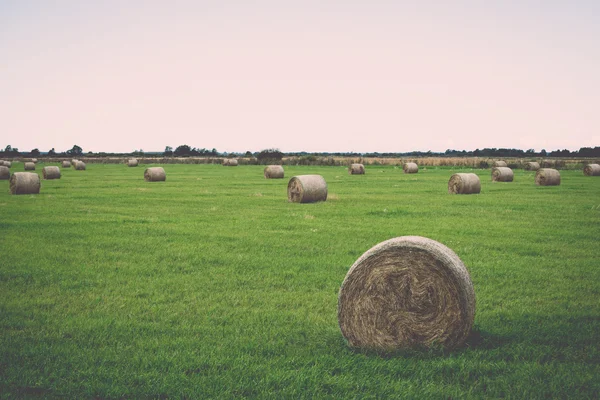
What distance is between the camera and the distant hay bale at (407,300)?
23.7ft

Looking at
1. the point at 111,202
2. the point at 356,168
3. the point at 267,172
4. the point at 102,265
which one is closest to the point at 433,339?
the point at 102,265

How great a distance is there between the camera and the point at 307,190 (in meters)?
24.7

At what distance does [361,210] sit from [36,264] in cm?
1341

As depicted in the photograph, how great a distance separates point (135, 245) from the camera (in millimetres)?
14172

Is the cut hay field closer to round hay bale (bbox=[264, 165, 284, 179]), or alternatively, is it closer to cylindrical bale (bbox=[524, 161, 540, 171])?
round hay bale (bbox=[264, 165, 284, 179])

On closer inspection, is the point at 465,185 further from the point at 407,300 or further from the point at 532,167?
the point at 532,167

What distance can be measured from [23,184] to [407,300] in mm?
28136

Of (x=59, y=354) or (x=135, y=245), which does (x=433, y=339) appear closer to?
(x=59, y=354)

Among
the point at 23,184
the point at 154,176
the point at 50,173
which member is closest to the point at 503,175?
the point at 154,176

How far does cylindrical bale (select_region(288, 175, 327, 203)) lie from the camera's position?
24.7m

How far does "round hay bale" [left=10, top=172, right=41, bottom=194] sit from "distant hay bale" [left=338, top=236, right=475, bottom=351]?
2737 centimetres

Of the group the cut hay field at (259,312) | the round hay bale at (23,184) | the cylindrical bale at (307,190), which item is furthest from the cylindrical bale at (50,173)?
the cylindrical bale at (307,190)

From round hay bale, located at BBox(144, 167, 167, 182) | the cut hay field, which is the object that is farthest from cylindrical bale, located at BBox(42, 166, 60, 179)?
the cut hay field

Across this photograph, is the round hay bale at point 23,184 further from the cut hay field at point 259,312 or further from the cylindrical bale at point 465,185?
the cylindrical bale at point 465,185
